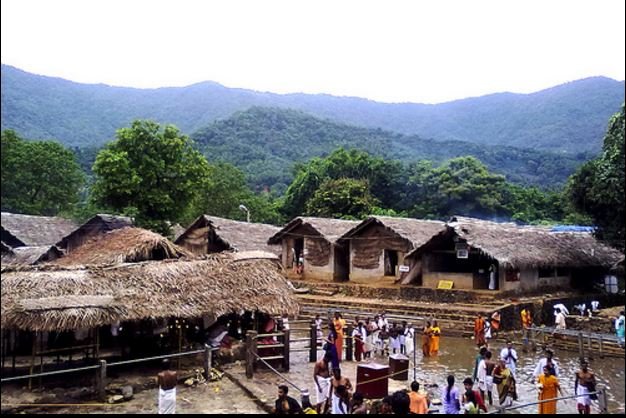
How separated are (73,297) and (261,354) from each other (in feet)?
15.3

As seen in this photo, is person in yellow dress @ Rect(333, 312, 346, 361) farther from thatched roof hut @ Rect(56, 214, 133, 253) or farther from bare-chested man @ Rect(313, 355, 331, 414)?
thatched roof hut @ Rect(56, 214, 133, 253)

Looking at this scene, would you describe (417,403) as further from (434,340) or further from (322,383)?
(434,340)

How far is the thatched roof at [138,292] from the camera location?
1184cm

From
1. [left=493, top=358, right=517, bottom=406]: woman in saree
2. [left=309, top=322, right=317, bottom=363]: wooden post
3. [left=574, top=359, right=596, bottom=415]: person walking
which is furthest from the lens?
[left=309, top=322, right=317, bottom=363]: wooden post

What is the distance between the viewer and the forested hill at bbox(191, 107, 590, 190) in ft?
264

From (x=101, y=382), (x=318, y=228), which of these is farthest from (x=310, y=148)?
(x=101, y=382)

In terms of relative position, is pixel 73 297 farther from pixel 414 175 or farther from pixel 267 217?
pixel 414 175

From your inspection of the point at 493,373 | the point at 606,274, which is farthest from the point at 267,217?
the point at 493,373

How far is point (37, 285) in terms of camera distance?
487 inches

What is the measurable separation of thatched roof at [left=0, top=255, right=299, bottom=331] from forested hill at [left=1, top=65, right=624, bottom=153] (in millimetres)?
52633

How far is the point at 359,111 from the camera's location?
164000 millimetres

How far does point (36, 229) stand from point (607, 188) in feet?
83.6

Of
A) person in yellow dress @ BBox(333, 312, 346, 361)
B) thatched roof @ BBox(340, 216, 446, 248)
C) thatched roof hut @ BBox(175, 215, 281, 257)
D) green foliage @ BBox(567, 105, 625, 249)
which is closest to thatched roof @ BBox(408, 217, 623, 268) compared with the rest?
thatched roof @ BBox(340, 216, 446, 248)

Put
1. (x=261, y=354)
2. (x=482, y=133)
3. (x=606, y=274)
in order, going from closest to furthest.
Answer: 1. (x=261, y=354)
2. (x=606, y=274)
3. (x=482, y=133)
